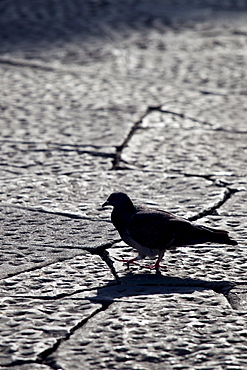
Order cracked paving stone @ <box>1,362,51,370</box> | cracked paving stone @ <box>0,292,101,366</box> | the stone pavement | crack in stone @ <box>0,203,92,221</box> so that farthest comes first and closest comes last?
crack in stone @ <box>0,203,92,221</box>, the stone pavement, cracked paving stone @ <box>0,292,101,366</box>, cracked paving stone @ <box>1,362,51,370</box>

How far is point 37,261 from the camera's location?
2.95 m

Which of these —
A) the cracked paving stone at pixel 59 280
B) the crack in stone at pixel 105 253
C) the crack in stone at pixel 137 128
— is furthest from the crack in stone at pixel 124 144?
the cracked paving stone at pixel 59 280

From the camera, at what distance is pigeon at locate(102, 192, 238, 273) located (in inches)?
111

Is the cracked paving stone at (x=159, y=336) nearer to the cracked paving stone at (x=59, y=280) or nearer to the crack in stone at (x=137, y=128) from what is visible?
the cracked paving stone at (x=59, y=280)

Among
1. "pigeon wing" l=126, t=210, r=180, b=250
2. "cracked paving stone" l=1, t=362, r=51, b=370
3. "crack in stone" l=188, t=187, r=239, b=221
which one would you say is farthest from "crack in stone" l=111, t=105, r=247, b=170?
"cracked paving stone" l=1, t=362, r=51, b=370

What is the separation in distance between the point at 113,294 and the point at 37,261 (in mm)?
447

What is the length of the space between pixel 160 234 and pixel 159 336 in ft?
1.85

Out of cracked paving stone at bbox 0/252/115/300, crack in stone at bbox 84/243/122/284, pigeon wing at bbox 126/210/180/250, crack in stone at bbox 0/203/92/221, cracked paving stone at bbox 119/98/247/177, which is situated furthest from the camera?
cracked paving stone at bbox 119/98/247/177

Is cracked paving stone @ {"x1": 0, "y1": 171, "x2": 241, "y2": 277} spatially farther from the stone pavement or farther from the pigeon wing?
the pigeon wing

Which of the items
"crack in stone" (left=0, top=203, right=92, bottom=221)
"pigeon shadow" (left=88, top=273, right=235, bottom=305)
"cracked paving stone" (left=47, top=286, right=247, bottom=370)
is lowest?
"cracked paving stone" (left=47, top=286, right=247, bottom=370)

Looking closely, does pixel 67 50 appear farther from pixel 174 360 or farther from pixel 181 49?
pixel 174 360

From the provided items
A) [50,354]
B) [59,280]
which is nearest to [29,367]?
[50,354]

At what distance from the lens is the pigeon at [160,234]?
2.81 metres

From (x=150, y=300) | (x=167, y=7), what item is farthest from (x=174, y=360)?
(x=167, y=7)
